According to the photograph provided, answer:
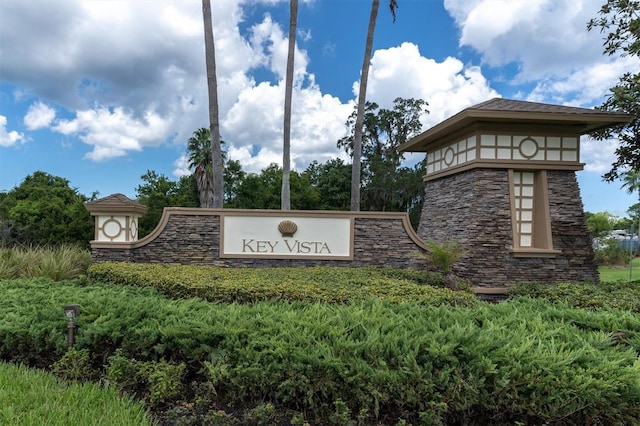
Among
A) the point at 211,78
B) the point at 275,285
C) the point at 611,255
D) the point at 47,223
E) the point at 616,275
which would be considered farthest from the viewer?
the point at 611,255

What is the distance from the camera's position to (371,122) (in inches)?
1009

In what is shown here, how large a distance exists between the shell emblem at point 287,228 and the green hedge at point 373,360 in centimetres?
466

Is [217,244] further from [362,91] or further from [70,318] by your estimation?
[362,91]

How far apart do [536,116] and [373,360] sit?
25.0 feet

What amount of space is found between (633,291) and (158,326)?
688 cm

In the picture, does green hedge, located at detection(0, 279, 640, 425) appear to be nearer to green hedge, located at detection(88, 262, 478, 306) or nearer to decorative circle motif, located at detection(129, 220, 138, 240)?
green hedge, located at detection(88, 262, 478, 306)

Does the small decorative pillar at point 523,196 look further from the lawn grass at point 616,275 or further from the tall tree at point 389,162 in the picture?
the tall tree at point 389,162

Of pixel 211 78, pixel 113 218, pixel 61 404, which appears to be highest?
pixel 211 78

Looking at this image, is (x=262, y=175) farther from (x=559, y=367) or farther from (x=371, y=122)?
(x=559, y=367)

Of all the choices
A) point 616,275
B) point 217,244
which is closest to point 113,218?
point 217,244

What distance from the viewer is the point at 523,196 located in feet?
29.7

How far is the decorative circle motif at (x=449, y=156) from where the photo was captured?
9867mm

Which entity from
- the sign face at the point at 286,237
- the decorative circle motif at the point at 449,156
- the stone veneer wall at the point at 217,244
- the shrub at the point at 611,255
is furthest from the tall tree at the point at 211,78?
the shrub at the point at 611,255

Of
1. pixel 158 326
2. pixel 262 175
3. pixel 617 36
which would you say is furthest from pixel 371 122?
pixel 158 326
